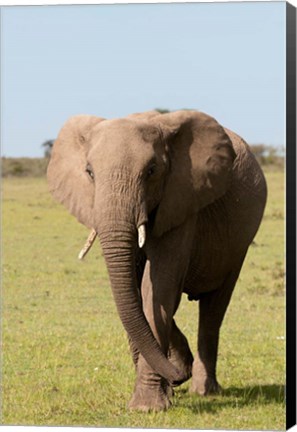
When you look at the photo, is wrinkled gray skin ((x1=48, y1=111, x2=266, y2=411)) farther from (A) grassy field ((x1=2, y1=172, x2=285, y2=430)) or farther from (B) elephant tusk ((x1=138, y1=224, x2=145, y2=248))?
(A) grassy field ((x1=2, y1=172, x2=285, y2=430))

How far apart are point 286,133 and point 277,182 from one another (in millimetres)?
19908

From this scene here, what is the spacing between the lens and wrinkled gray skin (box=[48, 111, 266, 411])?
7344 millimetres

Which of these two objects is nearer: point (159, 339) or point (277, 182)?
point (159, 339)

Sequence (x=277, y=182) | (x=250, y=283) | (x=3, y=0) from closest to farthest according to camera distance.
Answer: (x=3, y=0), (x=250, y=283), (x=277, y=182)

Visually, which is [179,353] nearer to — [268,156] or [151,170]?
[151,170]

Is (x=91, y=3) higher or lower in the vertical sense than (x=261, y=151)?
higher

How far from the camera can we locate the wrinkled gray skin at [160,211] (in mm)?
7344

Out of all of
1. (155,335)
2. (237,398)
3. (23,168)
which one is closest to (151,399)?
(155,335)

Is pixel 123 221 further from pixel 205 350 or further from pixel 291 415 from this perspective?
pixel 205 350

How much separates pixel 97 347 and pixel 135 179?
3.93 m

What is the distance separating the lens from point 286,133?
6.95 metres

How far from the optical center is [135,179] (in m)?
7.36

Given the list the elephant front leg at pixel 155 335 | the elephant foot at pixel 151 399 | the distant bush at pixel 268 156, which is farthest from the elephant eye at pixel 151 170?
the distant bush at pixel 268 156

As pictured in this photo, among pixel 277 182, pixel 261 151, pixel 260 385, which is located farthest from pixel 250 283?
pixel 261 151
